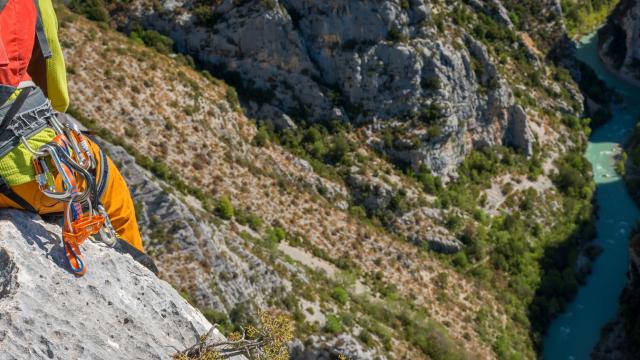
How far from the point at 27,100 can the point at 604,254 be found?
55099 mm

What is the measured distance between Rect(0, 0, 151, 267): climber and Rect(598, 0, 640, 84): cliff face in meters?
81.7

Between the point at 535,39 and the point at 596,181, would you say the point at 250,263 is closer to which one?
the point at 596,181

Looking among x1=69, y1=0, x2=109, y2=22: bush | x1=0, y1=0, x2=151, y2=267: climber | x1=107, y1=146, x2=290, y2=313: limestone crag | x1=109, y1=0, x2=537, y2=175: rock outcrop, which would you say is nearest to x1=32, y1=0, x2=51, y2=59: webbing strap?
x1=0, y1=0, x2=151, y2=267: climber

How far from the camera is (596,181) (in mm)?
64000

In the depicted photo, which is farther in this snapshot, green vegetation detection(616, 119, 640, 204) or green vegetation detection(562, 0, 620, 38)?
green vegetation detection(562, 0, 620, 38)

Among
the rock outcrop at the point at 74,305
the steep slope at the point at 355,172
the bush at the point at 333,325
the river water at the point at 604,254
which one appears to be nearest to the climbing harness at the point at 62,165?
the rock outcrop at the point at 74,305

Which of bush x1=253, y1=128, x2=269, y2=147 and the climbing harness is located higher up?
the climbing harness

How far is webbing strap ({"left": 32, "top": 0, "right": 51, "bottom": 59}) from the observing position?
11.1 metres

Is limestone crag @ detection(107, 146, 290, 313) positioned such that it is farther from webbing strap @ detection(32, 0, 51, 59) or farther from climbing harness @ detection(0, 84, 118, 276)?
webbing strap @ detection(32, 0, 51, 59)

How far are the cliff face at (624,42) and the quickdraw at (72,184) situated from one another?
82.1 m

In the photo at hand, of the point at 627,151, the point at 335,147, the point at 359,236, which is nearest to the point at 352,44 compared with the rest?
the point at 335,147

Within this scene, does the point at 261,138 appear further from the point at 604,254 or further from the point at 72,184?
the point at 604,254

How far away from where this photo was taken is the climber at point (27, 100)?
10211mm

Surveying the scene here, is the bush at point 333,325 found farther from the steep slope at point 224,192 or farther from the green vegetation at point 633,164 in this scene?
the green vegetation at point 633,164
